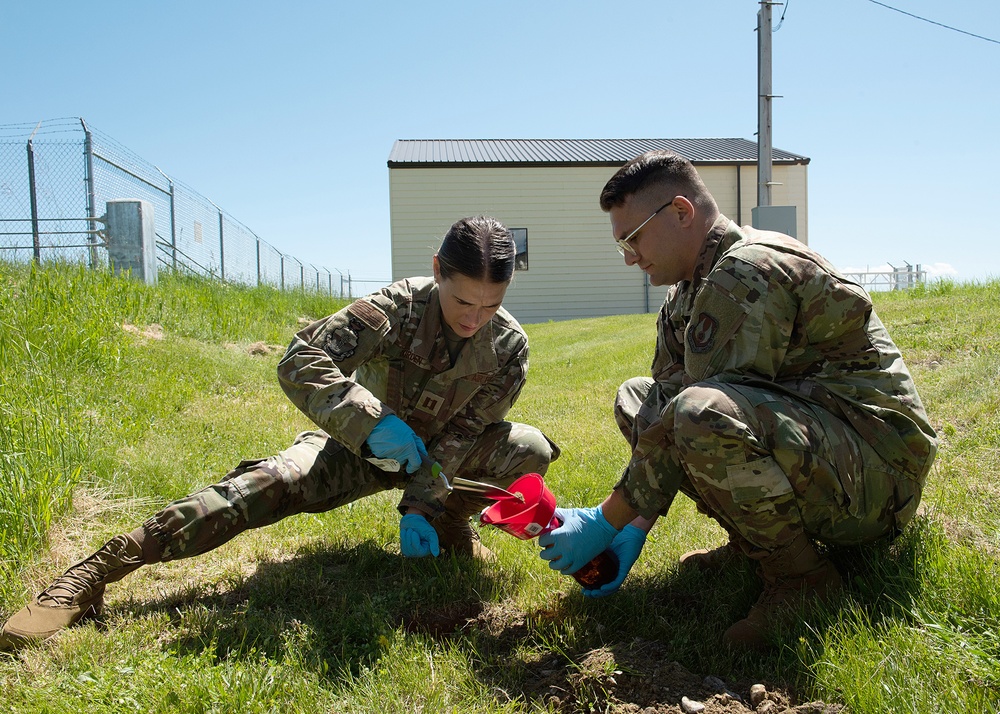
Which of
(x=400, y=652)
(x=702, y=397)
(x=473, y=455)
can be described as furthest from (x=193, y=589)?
(x=702, y=397)

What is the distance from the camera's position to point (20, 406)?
3.51 meters

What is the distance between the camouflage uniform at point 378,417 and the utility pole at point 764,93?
8374 millimetres

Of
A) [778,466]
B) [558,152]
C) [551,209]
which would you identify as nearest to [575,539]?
[778,466]

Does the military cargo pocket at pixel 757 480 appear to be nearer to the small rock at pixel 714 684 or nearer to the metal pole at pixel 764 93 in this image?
the small rock at pixel 714 684

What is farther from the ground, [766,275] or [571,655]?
[766,275]

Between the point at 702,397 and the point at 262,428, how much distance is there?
4004mm

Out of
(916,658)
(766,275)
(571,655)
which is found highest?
(766,275)

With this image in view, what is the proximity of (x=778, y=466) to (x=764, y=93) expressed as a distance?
30.8 feet

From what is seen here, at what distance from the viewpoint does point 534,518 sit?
8.48ft

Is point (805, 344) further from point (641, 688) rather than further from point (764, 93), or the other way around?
point (764, 93)

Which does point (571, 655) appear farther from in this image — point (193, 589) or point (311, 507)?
point (193, 589)

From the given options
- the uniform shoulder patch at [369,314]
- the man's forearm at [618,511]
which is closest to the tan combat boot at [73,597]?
the uniform shoulder patch at [369,314]

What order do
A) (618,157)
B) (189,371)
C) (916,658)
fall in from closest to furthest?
(916,658), (189,371), (618,157)

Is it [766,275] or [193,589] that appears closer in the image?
[766,275]
